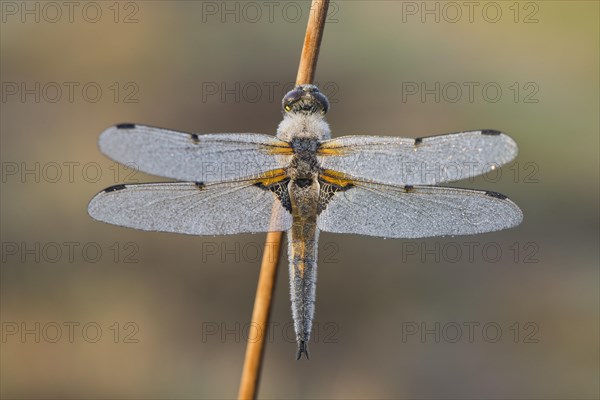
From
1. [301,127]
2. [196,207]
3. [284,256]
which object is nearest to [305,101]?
[301,127]

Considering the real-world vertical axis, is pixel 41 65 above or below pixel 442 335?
above

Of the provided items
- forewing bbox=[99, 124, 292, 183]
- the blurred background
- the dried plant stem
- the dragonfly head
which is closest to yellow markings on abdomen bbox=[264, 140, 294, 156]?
forewing bbox=[99, 124, 292, 183]

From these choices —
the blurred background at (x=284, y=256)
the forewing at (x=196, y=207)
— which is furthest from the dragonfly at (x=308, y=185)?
the blurred background at (x=284, y=256)

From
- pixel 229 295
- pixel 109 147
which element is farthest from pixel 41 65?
pixel 109 147

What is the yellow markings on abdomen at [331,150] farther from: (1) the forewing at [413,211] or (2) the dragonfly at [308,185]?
(1) the forewing at [413,211]

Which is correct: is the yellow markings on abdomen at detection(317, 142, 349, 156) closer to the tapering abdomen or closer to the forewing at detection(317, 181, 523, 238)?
the forewing at detection(317, 181, 523, 238)

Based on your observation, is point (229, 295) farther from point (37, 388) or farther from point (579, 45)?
point (579, 45)

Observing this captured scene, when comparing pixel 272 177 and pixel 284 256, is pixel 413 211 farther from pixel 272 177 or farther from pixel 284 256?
pixel 284 256
